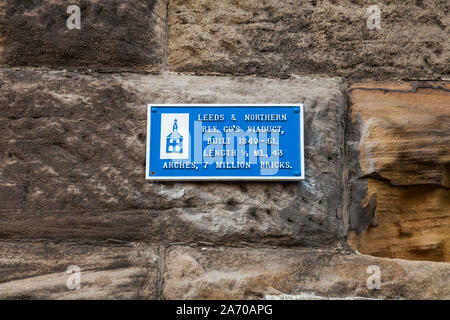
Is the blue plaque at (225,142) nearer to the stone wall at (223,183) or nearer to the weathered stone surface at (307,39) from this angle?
the stone wall at (223,183)

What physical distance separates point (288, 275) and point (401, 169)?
70 cm

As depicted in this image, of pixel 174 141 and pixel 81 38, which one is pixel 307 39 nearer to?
pixel 174 141

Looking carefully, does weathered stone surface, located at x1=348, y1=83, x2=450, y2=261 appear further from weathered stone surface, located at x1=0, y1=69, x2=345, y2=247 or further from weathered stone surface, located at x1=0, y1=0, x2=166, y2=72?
weathered stone surface, located at x1=0, y1=0, x2=166, y2=72

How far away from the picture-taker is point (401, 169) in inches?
82.2

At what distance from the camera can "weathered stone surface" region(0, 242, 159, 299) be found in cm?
190

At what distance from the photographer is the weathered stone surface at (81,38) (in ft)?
6.99

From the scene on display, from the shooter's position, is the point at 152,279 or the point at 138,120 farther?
the point at 138,120

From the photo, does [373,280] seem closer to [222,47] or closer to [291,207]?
[291,207]

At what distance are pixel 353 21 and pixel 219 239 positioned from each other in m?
1.18

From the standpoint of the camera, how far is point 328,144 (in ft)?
6.79

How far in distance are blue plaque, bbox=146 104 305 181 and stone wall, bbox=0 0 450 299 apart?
0.05 m

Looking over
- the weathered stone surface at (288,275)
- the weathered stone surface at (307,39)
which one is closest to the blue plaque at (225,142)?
the weathered stone surface at (307,39)

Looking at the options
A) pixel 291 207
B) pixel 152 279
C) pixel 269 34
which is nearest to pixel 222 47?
pixel 269 34

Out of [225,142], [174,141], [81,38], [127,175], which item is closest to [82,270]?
[127,175]
